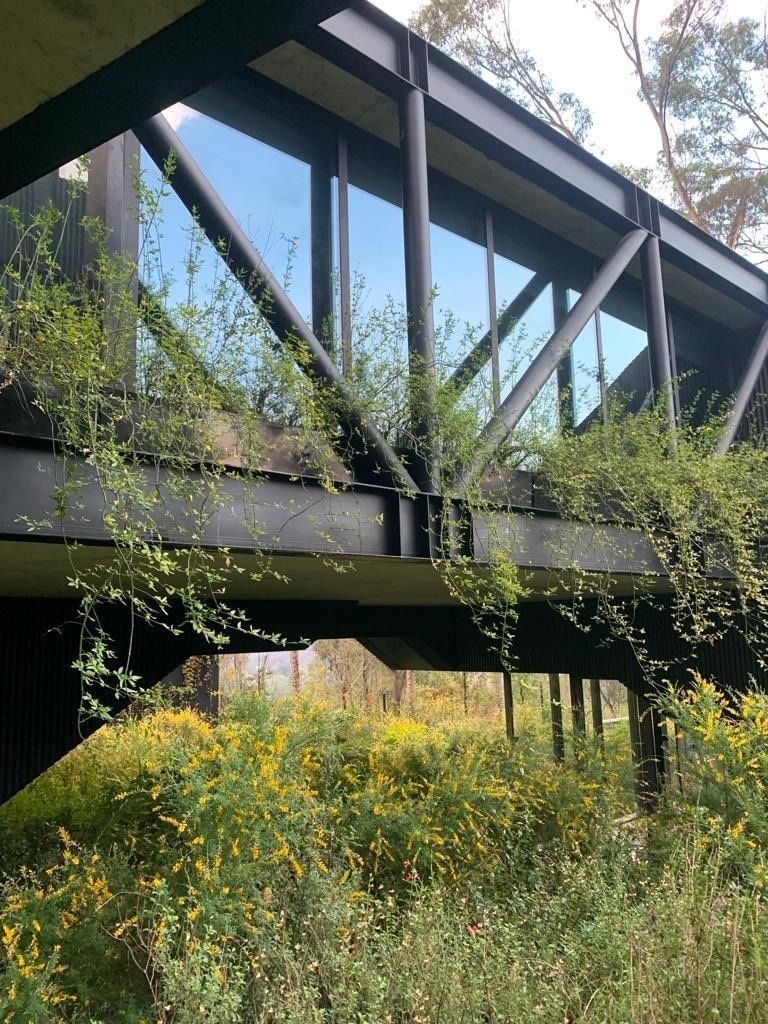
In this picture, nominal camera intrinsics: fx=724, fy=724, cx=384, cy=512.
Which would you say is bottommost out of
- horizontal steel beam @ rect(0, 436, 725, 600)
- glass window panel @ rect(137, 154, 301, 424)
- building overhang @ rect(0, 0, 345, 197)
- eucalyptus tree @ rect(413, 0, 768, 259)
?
horizontal steel beam @ rect(0, 436, 725, 600)

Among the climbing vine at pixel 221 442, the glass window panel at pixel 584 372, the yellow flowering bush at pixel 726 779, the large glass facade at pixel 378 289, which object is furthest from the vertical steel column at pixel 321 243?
the yellow flowering bush at pixel 726 779

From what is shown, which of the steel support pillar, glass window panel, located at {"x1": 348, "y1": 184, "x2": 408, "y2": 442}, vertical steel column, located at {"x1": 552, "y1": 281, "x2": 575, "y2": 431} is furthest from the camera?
the steel support pillar

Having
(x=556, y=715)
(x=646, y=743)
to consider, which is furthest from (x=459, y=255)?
(x=556, y=715)

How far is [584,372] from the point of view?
5648 millimetres

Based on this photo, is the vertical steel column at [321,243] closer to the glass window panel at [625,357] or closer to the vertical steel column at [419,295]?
the vertical steel column at [419,295]

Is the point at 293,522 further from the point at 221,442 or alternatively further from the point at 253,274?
the point at 253,274

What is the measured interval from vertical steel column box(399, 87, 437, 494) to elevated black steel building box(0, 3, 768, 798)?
13 millimetres

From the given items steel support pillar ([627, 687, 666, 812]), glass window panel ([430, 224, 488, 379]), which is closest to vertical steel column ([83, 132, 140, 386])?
glass window panel ([430, 224, 488, 379])

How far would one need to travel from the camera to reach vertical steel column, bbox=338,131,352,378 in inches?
136

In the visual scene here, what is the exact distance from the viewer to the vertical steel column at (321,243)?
4.38 meters

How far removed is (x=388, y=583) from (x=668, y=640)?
338 cm

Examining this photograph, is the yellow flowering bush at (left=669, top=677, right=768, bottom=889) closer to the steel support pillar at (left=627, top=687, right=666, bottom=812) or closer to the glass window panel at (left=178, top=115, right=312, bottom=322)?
the steel support pillar at (left=627, top=687, right=666, bottom=812)

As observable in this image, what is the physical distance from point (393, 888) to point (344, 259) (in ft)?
13.1

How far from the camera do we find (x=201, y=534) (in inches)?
99.7
